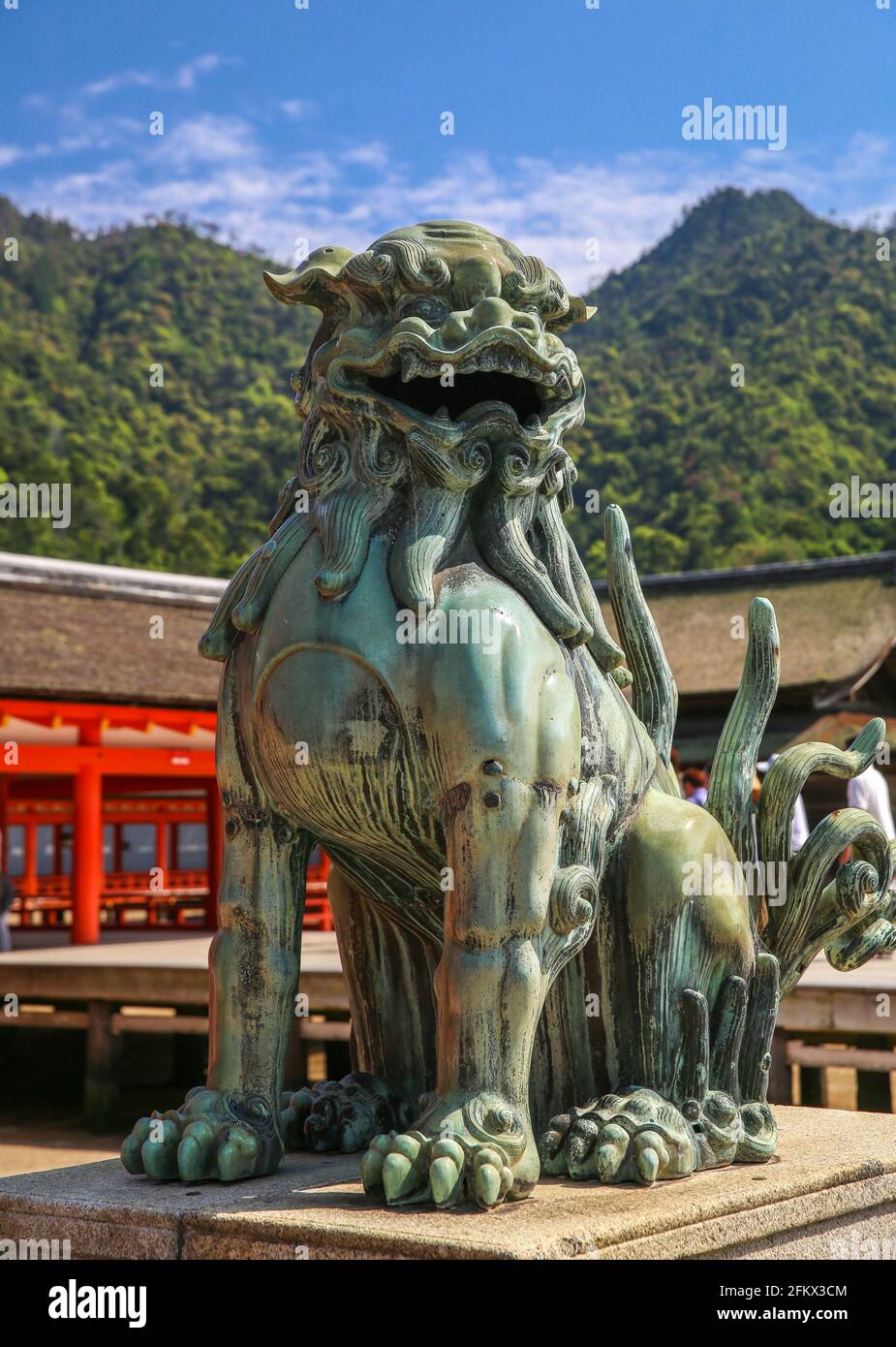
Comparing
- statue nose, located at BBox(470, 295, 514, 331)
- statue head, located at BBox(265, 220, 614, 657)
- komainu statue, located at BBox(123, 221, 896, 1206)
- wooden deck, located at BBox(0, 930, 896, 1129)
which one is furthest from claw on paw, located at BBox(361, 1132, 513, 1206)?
wooden deck, located at BBox(0, 930, 896, 1129)

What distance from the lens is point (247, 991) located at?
2699mm

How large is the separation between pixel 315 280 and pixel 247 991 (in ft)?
4.27

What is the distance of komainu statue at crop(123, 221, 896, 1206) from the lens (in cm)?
251

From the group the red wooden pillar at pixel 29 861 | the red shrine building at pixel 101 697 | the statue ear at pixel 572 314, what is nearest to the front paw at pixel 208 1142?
the statue ear at pixel 572 314

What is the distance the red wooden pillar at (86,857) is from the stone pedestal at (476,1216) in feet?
35.5

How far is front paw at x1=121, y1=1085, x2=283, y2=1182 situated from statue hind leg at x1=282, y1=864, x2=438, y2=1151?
26 centimetres

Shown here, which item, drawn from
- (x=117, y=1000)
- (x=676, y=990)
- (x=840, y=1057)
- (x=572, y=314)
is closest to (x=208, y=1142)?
(x=676, y=990)

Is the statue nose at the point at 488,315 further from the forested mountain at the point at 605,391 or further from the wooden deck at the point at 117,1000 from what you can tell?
the forested mountain at the point at 605,391

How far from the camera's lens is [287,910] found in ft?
8.98

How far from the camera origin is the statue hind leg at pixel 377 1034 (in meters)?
2.97

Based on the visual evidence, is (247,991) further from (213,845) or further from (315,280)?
(213,845)

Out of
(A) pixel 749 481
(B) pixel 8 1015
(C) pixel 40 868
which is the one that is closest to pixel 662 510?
(A) pixel 749 481
